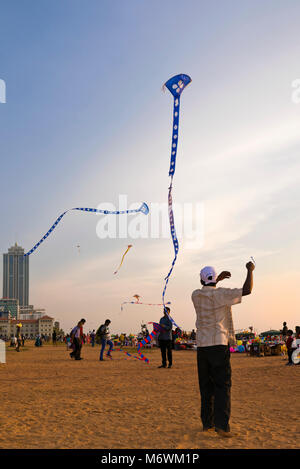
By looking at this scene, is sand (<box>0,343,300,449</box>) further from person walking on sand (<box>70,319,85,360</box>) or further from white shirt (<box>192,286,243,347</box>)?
person walking on sand (<box>70,319,85,360</box>)

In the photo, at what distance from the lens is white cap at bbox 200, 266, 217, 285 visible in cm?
585

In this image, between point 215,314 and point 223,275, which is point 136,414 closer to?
point 215,314

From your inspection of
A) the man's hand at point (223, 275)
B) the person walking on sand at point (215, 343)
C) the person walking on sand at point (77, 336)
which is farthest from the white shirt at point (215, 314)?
the person walking on sand at point (77, 336)

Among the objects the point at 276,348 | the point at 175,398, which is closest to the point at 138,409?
the point at 175,398

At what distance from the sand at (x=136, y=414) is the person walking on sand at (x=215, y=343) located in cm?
29

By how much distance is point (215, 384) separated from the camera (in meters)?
5.47

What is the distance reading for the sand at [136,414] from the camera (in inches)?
201

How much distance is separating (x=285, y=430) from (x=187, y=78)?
26.8ft

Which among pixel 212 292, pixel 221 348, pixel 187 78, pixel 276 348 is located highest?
pixel 187 78

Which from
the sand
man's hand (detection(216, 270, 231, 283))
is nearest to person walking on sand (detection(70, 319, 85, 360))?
the sand

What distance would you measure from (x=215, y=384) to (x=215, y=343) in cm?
47
